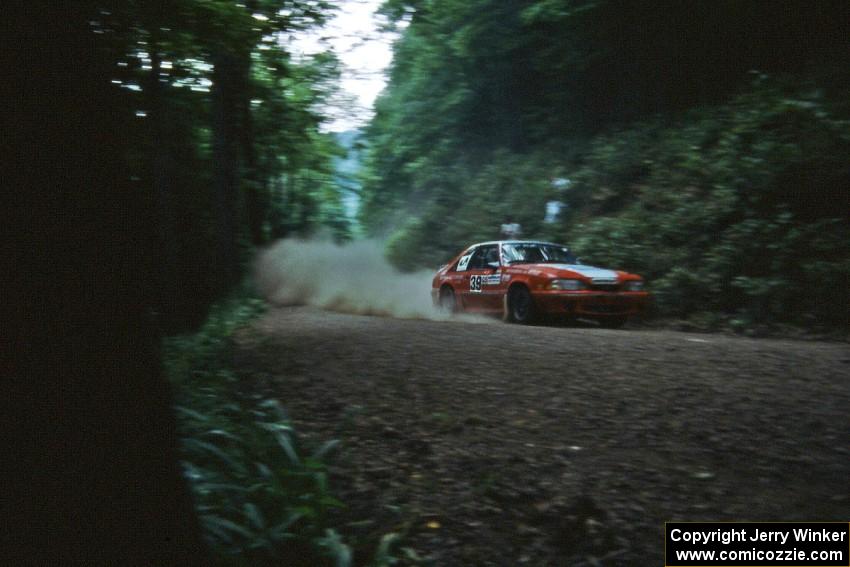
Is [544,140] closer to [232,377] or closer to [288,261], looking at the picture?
[288,261]

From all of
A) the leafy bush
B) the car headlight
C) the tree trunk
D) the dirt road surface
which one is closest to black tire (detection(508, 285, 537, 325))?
the car headlight

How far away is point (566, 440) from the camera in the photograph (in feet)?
17.7

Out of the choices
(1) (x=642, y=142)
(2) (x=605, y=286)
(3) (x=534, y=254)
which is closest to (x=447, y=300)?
(3) (x=534, y=254)

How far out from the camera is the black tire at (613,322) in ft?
40.7

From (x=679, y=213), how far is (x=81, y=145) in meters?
14.1

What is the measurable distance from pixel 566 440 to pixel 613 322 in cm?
817

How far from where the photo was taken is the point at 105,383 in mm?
2670

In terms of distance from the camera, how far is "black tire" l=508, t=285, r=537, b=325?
491 inches

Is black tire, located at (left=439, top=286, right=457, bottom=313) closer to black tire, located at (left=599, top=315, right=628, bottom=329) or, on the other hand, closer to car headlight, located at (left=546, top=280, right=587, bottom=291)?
black tire, located at (left=599, top=315, right=628, bottom=329)

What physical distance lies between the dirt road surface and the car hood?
3.71 meters

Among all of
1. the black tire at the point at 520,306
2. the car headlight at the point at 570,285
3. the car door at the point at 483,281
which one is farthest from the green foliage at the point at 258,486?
the car door at the point at 483,281

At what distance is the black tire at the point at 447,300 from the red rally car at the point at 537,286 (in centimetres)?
4

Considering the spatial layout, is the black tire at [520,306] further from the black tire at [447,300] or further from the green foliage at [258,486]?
the green foliage at [258,486]

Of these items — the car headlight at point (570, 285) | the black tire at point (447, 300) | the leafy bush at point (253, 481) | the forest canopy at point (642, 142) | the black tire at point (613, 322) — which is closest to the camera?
the leafy bush at point (253, 481)
